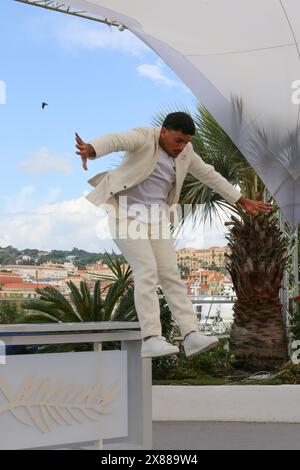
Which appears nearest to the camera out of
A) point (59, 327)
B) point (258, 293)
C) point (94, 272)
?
point (59, 327)

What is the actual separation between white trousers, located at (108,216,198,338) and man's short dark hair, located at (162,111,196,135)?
577 millimetres

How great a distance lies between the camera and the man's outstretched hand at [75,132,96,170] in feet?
15.1

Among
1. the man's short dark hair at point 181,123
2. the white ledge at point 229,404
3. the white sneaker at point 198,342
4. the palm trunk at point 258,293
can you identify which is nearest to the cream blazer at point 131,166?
the man's short dark hair at point 181,123

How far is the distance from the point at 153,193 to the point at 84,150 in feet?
2.43

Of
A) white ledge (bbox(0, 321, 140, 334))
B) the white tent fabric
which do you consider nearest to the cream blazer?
white ledge (bbox(0, 321, 140, 334))

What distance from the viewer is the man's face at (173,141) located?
16.9 feet

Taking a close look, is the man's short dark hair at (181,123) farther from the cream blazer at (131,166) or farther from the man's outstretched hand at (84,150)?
the man's outstretched hand at (84,150)

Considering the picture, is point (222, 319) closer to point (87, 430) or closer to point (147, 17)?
point (147, 17)

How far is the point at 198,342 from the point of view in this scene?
5105 mm

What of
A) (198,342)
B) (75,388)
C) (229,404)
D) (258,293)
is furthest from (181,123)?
(258,293)

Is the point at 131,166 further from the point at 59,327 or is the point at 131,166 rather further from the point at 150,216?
the point at 59,327

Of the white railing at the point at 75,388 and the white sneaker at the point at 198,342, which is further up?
the white sneaker at the point at 198,342

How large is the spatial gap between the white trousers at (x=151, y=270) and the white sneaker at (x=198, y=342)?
5cm

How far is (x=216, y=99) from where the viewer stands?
8211mm
